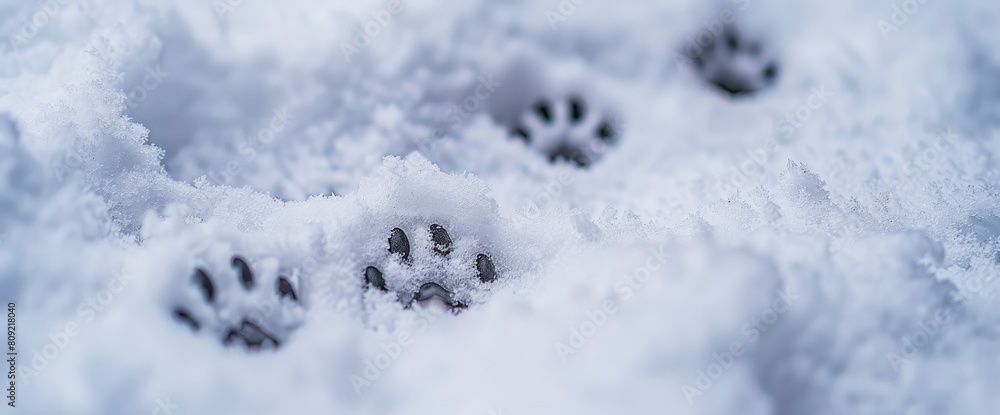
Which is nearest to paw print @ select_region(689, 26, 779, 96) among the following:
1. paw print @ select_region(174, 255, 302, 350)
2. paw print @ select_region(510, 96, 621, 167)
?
paw print @ select_region(510, 96, 621, 167)

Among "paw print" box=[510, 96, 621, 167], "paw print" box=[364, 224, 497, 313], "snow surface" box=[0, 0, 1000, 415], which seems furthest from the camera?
"paw print" box=[510, 96, 621, 167]

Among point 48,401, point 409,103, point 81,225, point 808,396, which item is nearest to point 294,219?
point 81,225

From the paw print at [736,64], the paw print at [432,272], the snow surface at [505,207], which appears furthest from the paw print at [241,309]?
the paw print at [736,64]

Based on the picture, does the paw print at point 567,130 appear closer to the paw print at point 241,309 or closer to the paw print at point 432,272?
the paw print at point 432,272

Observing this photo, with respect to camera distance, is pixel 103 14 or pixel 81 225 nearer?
pixel 81 225

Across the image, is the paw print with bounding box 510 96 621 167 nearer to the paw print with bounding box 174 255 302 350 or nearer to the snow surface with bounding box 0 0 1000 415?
the snow surface with bounding box 0 0 1000 415

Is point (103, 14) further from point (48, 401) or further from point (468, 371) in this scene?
point (468, 371)
